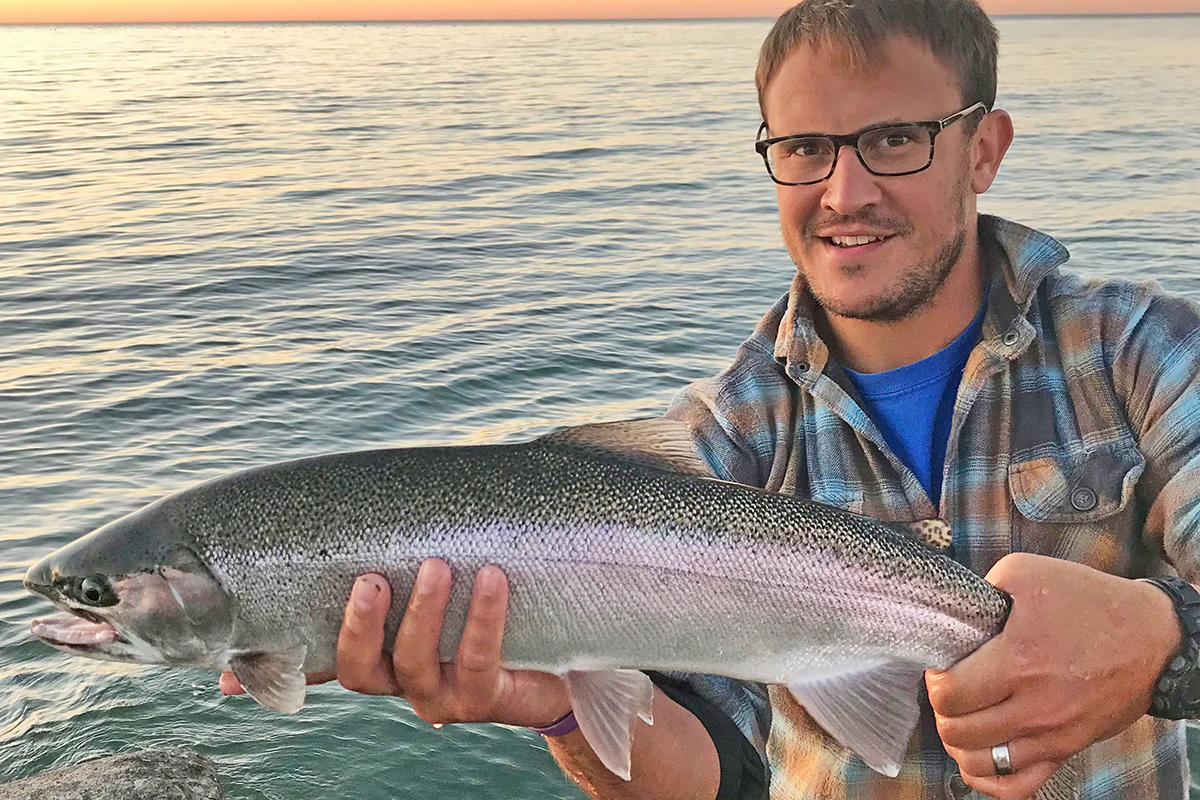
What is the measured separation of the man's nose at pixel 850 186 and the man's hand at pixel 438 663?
1538mm

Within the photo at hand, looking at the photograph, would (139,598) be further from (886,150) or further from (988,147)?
(988,147)

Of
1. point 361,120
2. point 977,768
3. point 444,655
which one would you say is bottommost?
point 361,120

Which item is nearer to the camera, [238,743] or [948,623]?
[948,623]

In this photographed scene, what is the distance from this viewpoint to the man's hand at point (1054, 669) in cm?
268

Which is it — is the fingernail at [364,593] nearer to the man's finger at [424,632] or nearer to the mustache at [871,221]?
the man's finger at [424,632]

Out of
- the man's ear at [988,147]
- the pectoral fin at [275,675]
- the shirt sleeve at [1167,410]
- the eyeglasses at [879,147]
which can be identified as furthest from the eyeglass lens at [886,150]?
the pectoral fin at [275,675]

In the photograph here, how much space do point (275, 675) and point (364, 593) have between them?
1.19 feet

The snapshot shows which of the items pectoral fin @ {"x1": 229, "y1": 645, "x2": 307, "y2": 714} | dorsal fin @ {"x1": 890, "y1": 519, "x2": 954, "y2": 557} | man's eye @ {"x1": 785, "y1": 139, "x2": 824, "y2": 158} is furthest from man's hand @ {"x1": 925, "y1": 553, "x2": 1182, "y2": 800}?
pectoral fin @ {"x1": 229, "y1": 645, "x2": 307, "y2": 714}

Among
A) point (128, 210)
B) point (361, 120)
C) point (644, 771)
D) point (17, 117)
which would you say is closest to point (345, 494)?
point (644, 771)

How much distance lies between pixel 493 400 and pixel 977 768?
28.0 ft

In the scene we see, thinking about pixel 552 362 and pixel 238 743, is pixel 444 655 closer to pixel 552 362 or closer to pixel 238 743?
pixel 238 743

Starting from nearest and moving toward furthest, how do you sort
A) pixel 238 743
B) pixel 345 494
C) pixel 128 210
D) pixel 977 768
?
1. pixel 977 768
2. pixel 345 494
3. pixel 238 743
4. pixel 128 210

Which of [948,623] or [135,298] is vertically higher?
[948,623]

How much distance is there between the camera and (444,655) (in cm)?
307
